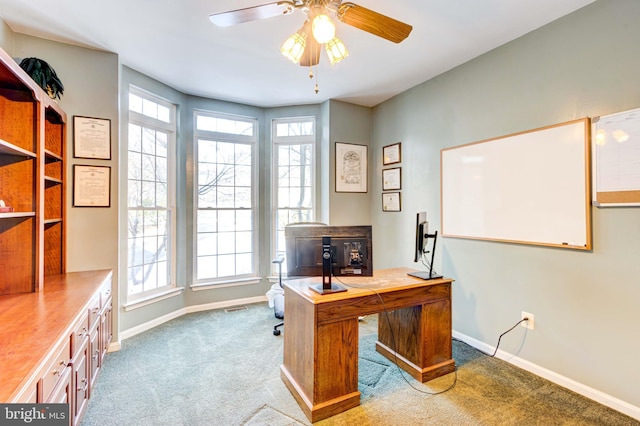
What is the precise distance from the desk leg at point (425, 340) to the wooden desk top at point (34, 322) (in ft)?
7.09

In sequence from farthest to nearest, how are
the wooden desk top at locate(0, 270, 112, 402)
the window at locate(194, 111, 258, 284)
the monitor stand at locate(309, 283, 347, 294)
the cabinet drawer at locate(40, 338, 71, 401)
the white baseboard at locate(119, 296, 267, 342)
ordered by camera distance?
the window at locate(194, 111, 258, 284) < the white baseboard at locate(119, 296, 267, 342) < the monitor stand at locate(309, 283, 347, 294) < the cabinet drawer at locate(40, 338, 71, 401) < the wooden desk top at locate(0, 270, 112, 402)

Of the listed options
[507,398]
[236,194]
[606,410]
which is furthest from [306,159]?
[606,410]

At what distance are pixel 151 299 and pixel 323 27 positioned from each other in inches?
127

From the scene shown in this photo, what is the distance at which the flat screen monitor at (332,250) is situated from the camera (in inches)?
84.4

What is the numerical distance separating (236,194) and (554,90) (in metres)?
3.51

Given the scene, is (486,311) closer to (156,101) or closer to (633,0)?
(633,0)

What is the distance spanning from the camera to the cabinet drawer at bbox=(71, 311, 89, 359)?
148 cm

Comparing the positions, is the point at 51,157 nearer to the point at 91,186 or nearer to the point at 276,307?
the point at 91,186

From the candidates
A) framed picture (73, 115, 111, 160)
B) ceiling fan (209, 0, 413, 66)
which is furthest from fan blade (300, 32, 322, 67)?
framed picture (73, 115, 111, 160)

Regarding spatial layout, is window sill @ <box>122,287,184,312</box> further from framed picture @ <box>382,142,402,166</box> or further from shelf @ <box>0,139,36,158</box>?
framed picture @ <box>382,142,402,166</box>

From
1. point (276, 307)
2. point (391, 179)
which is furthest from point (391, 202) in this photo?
point (276, 307)

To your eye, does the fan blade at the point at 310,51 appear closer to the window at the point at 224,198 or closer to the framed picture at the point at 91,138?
the framed picture at the point at 91,138

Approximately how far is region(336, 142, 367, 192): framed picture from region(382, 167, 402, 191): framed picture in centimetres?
31

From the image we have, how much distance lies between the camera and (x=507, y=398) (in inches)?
81.0
